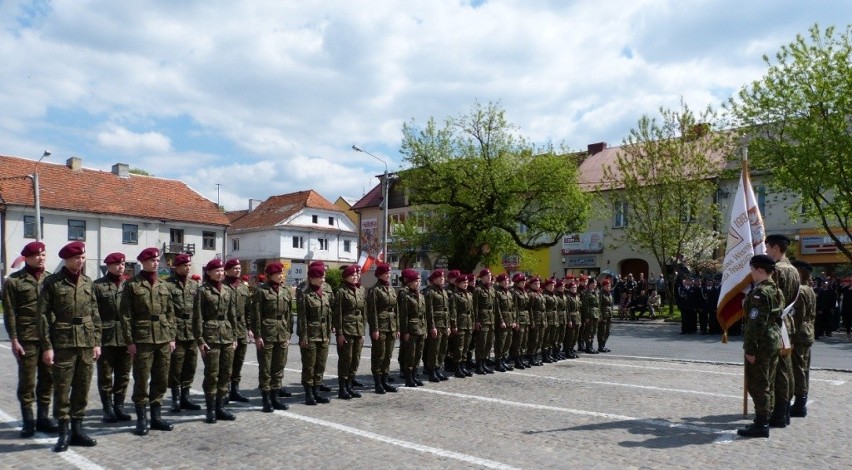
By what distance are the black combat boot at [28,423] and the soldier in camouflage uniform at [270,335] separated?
245 cm

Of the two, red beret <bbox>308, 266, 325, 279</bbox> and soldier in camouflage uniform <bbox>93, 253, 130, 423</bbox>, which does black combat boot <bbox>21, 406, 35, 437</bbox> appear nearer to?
soldier in camouflage uniform <bbox>93, 253, 130, 423</bbox>

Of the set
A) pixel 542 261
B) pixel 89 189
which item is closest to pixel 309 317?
pixel 542 261

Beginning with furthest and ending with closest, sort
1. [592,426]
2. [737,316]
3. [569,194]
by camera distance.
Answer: [569,194] → [737,316] → [592,426]

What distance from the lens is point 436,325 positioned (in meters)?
11.7

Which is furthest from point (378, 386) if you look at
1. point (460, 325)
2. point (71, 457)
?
point (71, 457)

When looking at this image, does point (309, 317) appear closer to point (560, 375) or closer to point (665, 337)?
point (560, 375)

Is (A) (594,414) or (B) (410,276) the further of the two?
(B) (410,276)

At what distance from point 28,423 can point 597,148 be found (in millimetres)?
44617

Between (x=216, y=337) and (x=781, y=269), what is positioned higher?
(x=781, y=269)

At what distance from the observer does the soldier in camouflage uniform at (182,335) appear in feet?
28.1

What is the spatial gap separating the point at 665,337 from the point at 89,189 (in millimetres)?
42771

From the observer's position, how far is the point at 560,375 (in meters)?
12.4

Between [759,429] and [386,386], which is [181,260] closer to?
[386,386]

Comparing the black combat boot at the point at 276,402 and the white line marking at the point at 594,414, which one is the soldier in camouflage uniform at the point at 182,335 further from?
the white line marking at the point at 594,414
